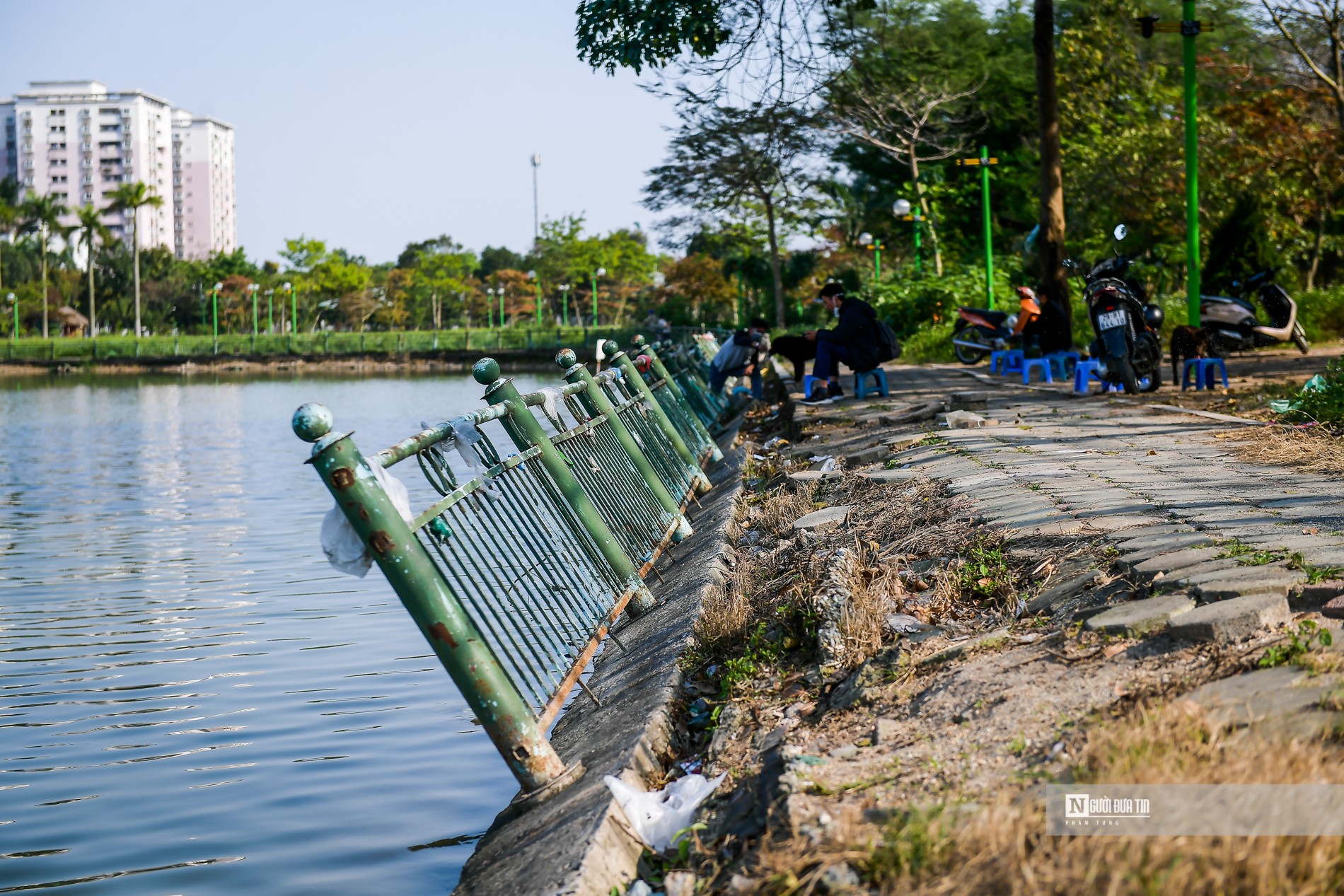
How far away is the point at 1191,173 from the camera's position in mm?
14344

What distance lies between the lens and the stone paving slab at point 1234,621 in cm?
354

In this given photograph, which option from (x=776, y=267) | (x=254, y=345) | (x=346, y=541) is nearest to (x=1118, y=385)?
(x=346, y=541)

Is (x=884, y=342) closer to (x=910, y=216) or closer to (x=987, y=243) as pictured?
(x=987, y=243)

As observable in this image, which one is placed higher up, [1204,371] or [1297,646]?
[1204,371]

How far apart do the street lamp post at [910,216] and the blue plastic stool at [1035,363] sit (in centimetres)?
1159

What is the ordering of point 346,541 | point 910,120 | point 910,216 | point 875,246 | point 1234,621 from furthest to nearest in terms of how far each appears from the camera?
point 875,246 < point 910,120 < point 910,216 < point 346,541 < point 1234,621

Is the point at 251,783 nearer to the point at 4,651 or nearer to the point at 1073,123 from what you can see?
the point at 4,651

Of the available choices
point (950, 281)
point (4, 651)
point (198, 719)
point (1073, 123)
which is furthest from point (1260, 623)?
point (1073, 123)

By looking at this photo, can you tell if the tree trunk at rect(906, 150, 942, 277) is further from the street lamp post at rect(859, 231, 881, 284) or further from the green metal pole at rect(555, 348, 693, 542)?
the green metal pole at rect(555, 348, 693, 542)

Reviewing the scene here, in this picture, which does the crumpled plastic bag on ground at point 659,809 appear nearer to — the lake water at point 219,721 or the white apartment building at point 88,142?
the lake water at point 219,721

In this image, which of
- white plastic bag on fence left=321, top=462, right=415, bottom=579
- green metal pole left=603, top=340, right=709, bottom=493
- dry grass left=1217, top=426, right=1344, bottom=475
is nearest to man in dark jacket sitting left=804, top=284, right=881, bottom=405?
green metal pole left=603, top=340, right=709, bottom=493

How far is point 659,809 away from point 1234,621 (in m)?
1.64

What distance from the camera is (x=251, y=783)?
5762 mm

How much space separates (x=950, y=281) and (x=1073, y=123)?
1056 cm
